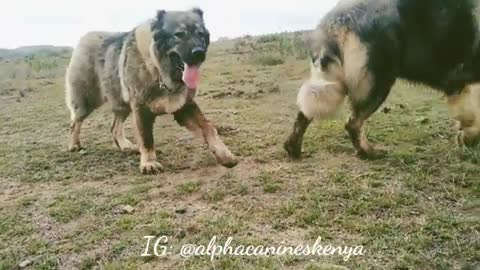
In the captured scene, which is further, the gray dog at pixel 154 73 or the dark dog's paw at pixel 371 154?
the dark dog's paw at pixel 371 154

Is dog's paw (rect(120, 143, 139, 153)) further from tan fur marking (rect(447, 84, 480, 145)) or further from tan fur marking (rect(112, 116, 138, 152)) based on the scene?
tan fur marking (rect(447, 84, 480, 145))

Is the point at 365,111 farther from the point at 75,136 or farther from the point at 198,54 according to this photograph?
the point at 75,136

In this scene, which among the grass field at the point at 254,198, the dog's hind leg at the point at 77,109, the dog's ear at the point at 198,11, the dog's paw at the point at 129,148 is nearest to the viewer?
the grass field at the point at 254,198

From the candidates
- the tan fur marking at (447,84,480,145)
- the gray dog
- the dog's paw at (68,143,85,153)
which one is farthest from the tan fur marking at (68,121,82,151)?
the tan fur marking at (447,84,480,145)

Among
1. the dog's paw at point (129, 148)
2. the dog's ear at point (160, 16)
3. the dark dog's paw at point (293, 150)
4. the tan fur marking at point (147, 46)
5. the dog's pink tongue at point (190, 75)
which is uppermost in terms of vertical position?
the dog's ear at point (160, 16)

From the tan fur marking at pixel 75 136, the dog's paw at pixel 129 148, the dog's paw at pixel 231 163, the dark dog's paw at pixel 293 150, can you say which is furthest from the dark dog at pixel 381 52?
the tan fur marking at pixel 75 136

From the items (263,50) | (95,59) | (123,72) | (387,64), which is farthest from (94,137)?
(263,50)

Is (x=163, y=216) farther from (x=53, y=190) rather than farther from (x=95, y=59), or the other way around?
(x=95, y=59)

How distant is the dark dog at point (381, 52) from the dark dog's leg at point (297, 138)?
19 mm

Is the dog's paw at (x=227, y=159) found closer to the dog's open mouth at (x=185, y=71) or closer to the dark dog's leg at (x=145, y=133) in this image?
the dark dog's leg at (x=145, y=133)

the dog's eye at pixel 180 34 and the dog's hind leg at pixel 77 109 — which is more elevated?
the dog's eye at pixel 180 34

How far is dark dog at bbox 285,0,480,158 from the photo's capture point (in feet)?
14.1

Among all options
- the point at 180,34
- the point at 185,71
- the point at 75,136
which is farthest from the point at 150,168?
the point at 75,136

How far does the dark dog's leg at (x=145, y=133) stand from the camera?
15.9 ft
